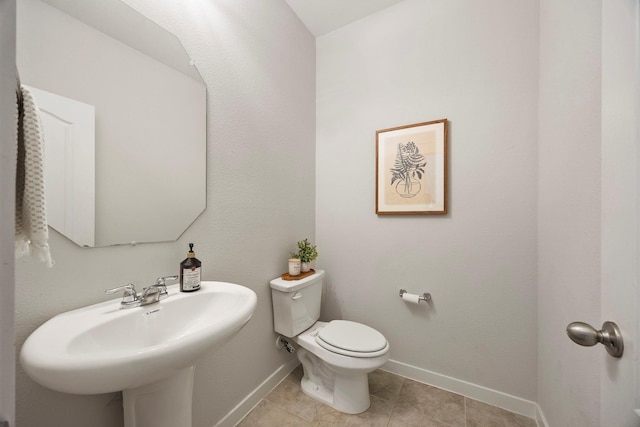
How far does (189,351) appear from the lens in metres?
0.57

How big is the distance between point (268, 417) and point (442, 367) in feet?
3.54

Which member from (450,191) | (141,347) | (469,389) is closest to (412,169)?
(450,191)

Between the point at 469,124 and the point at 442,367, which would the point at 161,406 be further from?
the point at 469,124

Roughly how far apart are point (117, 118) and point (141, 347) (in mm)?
780

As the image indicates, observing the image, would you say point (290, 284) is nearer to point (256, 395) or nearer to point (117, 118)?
point (256, 395)

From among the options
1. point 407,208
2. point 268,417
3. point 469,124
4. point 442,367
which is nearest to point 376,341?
point 442,367

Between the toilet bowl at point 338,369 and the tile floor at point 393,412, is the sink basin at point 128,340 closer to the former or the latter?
the toilet bowl at point 338,369

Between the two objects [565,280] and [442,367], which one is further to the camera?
[442,367]

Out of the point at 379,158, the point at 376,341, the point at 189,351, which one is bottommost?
the point at 376,341

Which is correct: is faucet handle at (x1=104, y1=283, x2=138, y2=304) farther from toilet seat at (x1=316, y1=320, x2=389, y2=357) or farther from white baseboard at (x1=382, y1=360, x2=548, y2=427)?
white baseboard at (x1=382, y1=360, x2=548, y2=427)

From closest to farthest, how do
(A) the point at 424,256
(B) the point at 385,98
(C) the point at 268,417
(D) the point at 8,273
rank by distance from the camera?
(D) the point at 8,273
(C) the point at 268,417
(A) the point at 424,256
(B) the point at 385,98

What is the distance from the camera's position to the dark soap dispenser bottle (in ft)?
3.07

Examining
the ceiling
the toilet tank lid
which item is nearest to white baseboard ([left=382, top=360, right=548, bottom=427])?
the toilet tank lid

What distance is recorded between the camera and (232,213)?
4.12 feet
